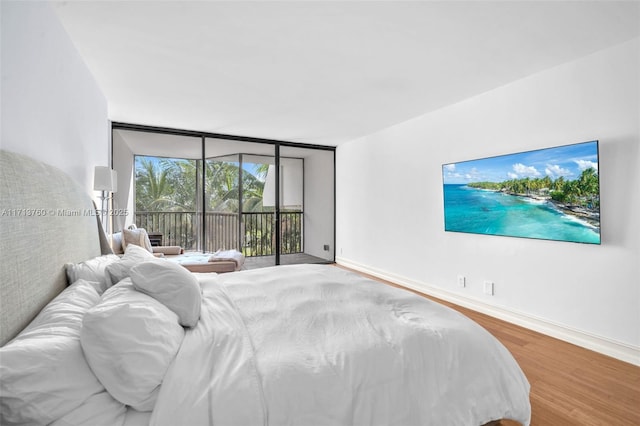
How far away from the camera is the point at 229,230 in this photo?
5211 mm

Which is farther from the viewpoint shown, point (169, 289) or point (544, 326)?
point (544, 326)

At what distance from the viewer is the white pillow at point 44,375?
2.66ft

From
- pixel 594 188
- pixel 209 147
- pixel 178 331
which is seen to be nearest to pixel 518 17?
pixel 594 188

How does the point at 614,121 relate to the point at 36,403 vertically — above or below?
above

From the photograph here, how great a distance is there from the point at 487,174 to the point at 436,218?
0.92m

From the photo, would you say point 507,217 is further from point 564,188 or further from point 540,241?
point 564,188

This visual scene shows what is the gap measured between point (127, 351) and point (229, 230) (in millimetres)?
4283

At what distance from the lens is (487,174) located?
3322mm

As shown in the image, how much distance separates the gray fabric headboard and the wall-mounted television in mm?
3595

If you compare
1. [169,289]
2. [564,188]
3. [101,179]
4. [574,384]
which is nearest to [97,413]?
[169,289]

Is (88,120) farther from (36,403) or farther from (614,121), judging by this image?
(614,121)

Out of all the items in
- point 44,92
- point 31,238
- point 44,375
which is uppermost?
point 44,92

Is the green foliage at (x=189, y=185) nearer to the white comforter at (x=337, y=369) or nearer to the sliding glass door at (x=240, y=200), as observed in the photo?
the sliding glass door at (x=240, y=200)

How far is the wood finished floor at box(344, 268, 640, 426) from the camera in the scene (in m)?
1.79
